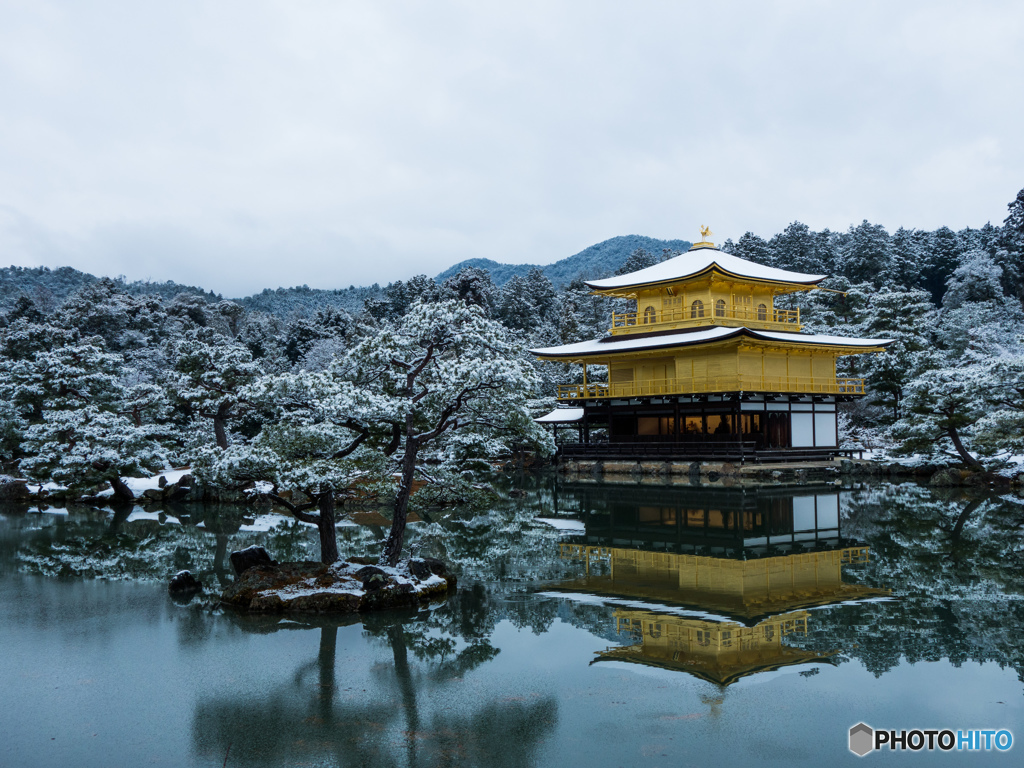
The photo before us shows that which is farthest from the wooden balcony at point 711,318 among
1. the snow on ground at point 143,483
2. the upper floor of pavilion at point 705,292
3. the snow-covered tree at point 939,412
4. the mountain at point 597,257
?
the mountain at point 597,257

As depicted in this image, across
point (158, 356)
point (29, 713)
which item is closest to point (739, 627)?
point (29, 713)

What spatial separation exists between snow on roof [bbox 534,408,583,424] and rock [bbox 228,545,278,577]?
23997 millimetres

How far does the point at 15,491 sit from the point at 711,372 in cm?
2638

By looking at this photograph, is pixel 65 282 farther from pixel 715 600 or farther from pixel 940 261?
pixel 715 600

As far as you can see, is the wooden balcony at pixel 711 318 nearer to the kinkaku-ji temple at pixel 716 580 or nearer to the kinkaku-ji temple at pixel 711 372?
the kinkaku-ji temple at pixel 711 372

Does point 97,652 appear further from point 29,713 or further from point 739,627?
point 739,627

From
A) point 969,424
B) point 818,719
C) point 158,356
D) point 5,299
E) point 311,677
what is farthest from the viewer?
point 5,299

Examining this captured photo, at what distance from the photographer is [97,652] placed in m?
8.27

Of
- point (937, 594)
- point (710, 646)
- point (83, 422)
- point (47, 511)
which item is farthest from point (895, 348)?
point (47, 511)

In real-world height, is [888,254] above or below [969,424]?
above

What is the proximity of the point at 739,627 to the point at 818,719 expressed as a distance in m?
2.67

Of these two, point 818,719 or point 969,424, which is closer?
point 818,719

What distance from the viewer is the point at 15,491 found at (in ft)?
83.4

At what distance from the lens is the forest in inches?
422
